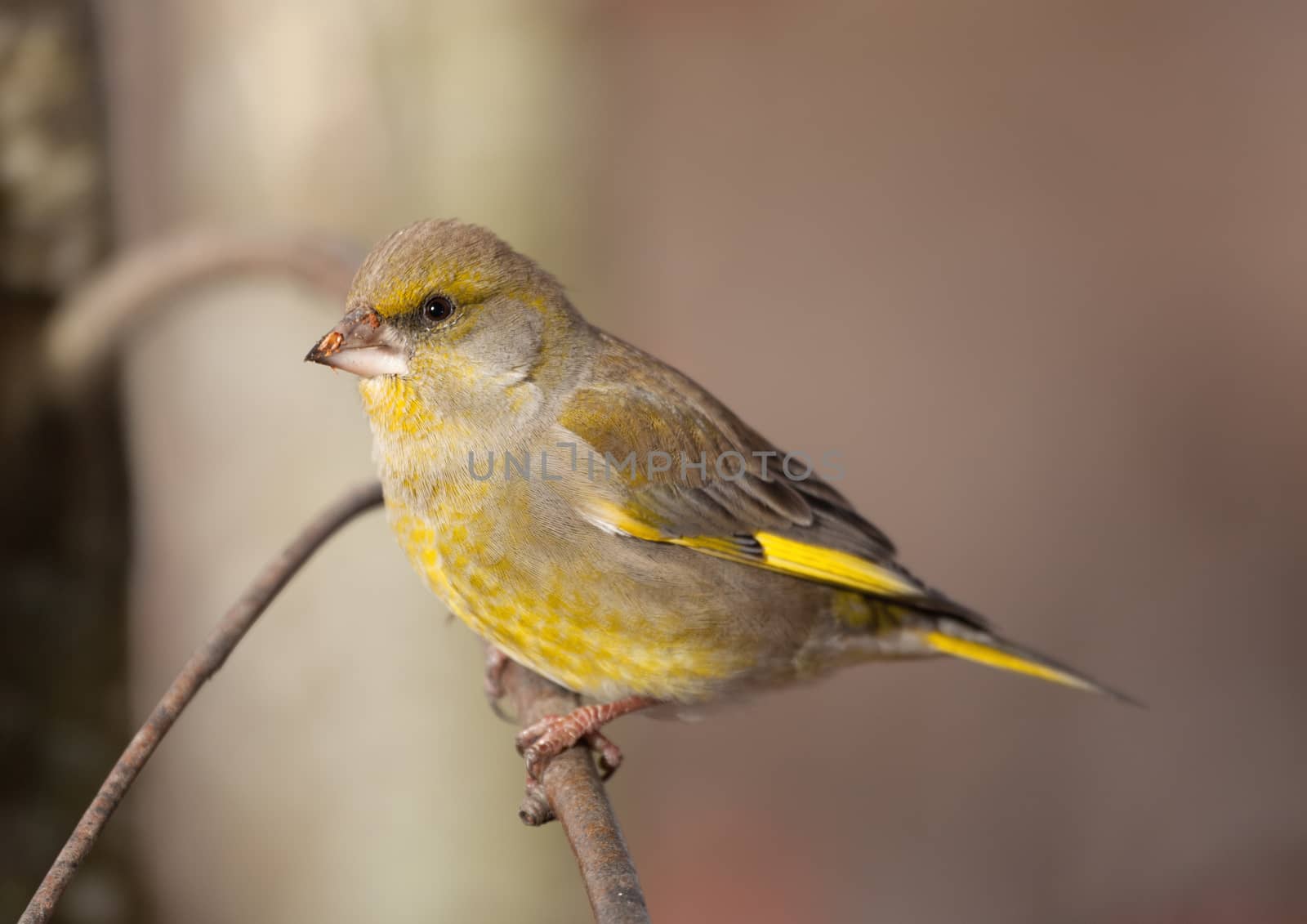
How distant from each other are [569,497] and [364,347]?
500 millimetres

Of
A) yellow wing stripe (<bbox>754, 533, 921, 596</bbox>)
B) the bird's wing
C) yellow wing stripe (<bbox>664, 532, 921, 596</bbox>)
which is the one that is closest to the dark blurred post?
the bird's wing

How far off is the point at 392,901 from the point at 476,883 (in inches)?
13.4

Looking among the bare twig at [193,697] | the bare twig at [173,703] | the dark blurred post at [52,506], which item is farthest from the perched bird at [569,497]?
the dark blurred post at [52,506]

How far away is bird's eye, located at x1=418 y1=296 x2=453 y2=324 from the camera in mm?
2771

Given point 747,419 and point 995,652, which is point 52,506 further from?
point 747,419

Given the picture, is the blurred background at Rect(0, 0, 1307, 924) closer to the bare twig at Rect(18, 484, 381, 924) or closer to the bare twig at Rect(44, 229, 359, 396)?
the bare twig at Rect(44, 229, 359, 396)

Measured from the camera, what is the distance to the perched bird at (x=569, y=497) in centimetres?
277

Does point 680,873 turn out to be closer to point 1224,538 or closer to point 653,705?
point 1224,538

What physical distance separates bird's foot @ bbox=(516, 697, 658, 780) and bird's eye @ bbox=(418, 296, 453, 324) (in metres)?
0.82

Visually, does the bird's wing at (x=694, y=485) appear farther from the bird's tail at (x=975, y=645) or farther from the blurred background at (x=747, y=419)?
the blurred background at (x=747, y=419)

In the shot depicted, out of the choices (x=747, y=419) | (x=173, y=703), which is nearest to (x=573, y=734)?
(x=173, y=703)

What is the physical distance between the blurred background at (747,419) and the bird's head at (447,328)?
812 millimetres

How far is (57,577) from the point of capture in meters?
3.39

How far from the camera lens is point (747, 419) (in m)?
7.99
